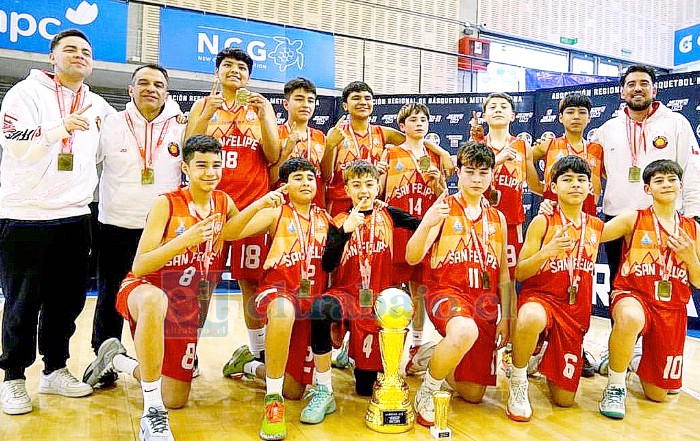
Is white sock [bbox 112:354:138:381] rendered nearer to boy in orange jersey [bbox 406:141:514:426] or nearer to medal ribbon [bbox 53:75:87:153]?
medal ribbon [bbox 53:75:87:153]

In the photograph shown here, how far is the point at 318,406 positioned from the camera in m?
2.99

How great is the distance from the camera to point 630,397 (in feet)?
11.7

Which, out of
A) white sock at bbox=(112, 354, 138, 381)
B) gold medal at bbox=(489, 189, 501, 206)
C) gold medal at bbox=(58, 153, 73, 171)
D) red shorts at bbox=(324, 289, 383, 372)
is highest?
gold medal at bbox=(58, 153, 73, 171)

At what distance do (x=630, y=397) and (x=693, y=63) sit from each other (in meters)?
10.6

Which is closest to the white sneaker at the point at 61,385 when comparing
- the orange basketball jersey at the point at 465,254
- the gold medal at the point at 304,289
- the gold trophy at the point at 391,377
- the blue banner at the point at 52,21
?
the gold medal at the point at 304,289

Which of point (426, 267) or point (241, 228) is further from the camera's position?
point (426, 267)

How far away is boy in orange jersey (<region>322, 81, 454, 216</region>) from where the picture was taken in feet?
12.6

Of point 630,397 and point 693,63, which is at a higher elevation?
point 693,63

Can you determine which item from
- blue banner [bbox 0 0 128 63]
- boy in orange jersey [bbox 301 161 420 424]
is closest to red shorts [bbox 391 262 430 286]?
boy in orange jersey [bbox 301 161 420 424]

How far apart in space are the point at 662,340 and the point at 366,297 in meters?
1.76

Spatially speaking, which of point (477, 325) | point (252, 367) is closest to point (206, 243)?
point (252, 367)

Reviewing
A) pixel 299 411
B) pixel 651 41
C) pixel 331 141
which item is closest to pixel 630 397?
pixel 299 411

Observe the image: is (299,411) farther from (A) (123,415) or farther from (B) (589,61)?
(B) (589,61)

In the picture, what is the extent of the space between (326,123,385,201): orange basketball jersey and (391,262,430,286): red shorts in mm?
582
